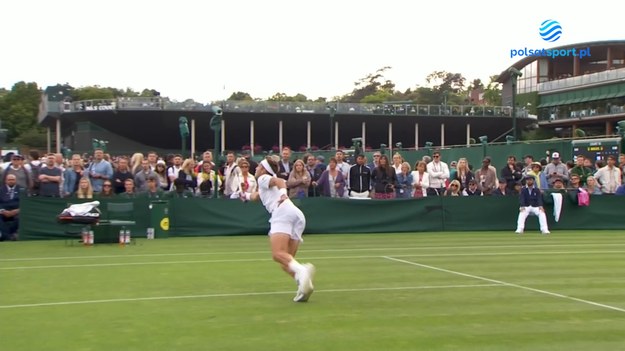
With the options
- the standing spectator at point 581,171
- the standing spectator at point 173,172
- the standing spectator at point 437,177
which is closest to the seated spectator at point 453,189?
the standing spectator at point 437,177

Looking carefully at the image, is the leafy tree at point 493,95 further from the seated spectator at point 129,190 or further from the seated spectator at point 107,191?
the seated spectator at point 107,191

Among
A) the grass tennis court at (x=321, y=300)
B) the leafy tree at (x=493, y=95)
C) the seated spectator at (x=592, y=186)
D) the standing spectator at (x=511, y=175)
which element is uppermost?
the leafy tree at (x=493, y=95)

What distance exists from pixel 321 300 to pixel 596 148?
2282cm

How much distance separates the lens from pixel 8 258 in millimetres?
14242

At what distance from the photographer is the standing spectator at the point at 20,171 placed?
18422 mm

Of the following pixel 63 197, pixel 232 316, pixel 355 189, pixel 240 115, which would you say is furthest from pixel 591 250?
pixel 240 115

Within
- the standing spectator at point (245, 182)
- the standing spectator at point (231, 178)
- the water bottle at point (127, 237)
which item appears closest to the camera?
the water bottle at point (127, 237)

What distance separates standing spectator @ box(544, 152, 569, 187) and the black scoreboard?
264 inches

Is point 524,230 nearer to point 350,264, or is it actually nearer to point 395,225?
point 395,225

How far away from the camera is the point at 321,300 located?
30.1 feet

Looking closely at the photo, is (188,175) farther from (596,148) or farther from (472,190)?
(596,148)

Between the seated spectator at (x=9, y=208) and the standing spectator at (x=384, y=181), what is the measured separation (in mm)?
9314

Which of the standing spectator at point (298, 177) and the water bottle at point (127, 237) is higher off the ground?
the standing spectator at point (298, 177)

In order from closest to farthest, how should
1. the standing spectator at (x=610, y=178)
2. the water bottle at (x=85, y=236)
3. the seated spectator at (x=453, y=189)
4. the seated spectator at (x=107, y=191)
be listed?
the water bottle at (x=85, y=236) < the seated spectator at (x=107, y=191) < the seated spectator at (x=453, y=189) < the standing spectator at (x=610, y=178)
